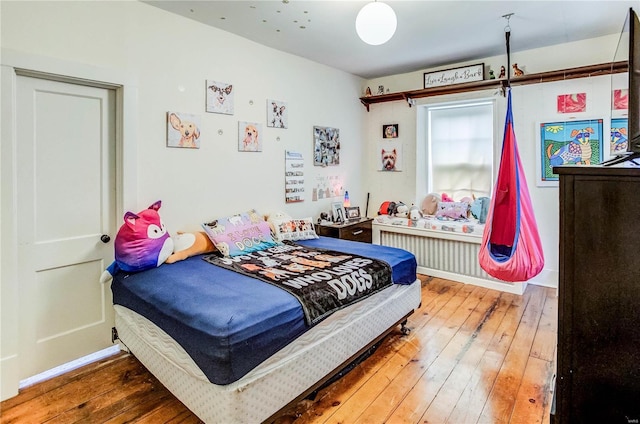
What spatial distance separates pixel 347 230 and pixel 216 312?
8.11ft

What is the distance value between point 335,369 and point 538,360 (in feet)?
4.69

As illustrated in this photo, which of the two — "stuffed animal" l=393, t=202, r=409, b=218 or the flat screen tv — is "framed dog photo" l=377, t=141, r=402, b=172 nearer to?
"stuffed animal" l=393, t=202, r=409, b=218

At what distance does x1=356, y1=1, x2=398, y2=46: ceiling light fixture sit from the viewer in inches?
85.4

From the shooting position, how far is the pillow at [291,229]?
331 cm

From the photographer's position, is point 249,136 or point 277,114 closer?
point 249,136

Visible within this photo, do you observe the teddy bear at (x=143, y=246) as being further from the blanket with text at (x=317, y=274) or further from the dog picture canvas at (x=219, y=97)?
the dog picture canvas at (x=219, y=97)

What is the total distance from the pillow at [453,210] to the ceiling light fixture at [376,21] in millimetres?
2565

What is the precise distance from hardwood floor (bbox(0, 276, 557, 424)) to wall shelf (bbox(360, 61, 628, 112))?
90.9 inches

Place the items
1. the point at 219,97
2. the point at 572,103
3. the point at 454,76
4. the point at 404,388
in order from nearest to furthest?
the point at 404,388 < the point at 219,97 < the point at 572,103 < the point at 454,76

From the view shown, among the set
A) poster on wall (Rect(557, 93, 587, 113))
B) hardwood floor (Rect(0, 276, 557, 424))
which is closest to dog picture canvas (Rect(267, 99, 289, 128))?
hardwood floor (Rect(0, 276, 557, 424))

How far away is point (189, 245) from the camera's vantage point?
2.73 m

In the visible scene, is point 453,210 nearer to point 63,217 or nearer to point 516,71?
point 516,71

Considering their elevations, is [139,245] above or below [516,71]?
below

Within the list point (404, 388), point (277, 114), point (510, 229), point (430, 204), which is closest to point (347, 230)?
point (430, 204)
